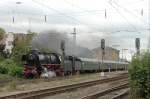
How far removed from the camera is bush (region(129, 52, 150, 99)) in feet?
56.9

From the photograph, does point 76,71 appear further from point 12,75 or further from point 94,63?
point 12,75

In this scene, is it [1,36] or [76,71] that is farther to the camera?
[1,36]

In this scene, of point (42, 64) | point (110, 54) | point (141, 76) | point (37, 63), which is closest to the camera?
point (141, 76)

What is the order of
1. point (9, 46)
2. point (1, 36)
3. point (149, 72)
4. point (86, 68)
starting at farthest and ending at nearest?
point (1, 36) < point (9, 46) < point (86, 68) < point (149, 72)

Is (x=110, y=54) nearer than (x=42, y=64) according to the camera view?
No

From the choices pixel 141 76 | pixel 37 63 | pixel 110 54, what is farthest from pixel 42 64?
pixel 110 54

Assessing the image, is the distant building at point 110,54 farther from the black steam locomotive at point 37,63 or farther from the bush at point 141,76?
the bush at point 141,76

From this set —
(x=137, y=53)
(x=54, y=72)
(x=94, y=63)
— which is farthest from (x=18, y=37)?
(x=137, y=53)

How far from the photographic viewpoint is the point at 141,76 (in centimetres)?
1744

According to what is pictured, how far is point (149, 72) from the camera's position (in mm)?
17250

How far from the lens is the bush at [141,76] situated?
17344 millimetres

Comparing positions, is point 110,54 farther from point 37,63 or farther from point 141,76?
point 141,76

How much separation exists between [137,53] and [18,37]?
182ft

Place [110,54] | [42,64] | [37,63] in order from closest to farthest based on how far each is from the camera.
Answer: [37,63]
[42,64]
[110,54]
